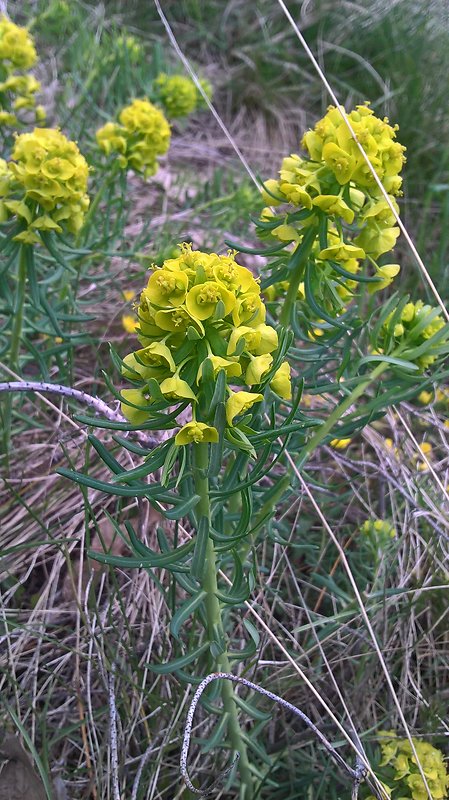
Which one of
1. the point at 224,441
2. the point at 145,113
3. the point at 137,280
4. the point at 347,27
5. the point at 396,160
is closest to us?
the point at 224,441

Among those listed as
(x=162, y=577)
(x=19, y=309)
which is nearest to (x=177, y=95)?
(x=19, y=309)

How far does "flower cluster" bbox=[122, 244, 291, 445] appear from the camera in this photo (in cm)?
118

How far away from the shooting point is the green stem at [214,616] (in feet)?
4.36

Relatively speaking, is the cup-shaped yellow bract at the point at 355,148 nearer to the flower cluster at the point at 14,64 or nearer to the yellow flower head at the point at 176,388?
the yellow flower head at the point at 176,388

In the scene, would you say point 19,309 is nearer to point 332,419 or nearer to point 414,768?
point 332,419

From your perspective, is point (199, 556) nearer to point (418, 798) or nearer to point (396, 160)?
point (418, 798)

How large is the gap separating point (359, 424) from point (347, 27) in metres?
4.14

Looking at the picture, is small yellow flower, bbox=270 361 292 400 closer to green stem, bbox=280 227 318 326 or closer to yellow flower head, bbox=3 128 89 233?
green stem, bbox=280 227 318 326

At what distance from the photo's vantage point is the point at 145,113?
2.76 meters

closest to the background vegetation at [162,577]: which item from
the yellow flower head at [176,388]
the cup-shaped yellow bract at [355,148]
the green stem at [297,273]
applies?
the green stem at [297,273]

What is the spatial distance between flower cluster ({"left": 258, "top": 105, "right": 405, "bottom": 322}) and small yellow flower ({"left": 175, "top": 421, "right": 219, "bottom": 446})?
0.59 m

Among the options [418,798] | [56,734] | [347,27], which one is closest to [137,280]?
[56,734]

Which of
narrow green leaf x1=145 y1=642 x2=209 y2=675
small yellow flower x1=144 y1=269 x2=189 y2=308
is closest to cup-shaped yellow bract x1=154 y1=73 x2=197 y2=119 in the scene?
small yellow flower x1=144 y1=269 x2=189 y2=308

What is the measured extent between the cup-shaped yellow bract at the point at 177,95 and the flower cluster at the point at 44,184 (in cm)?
155
